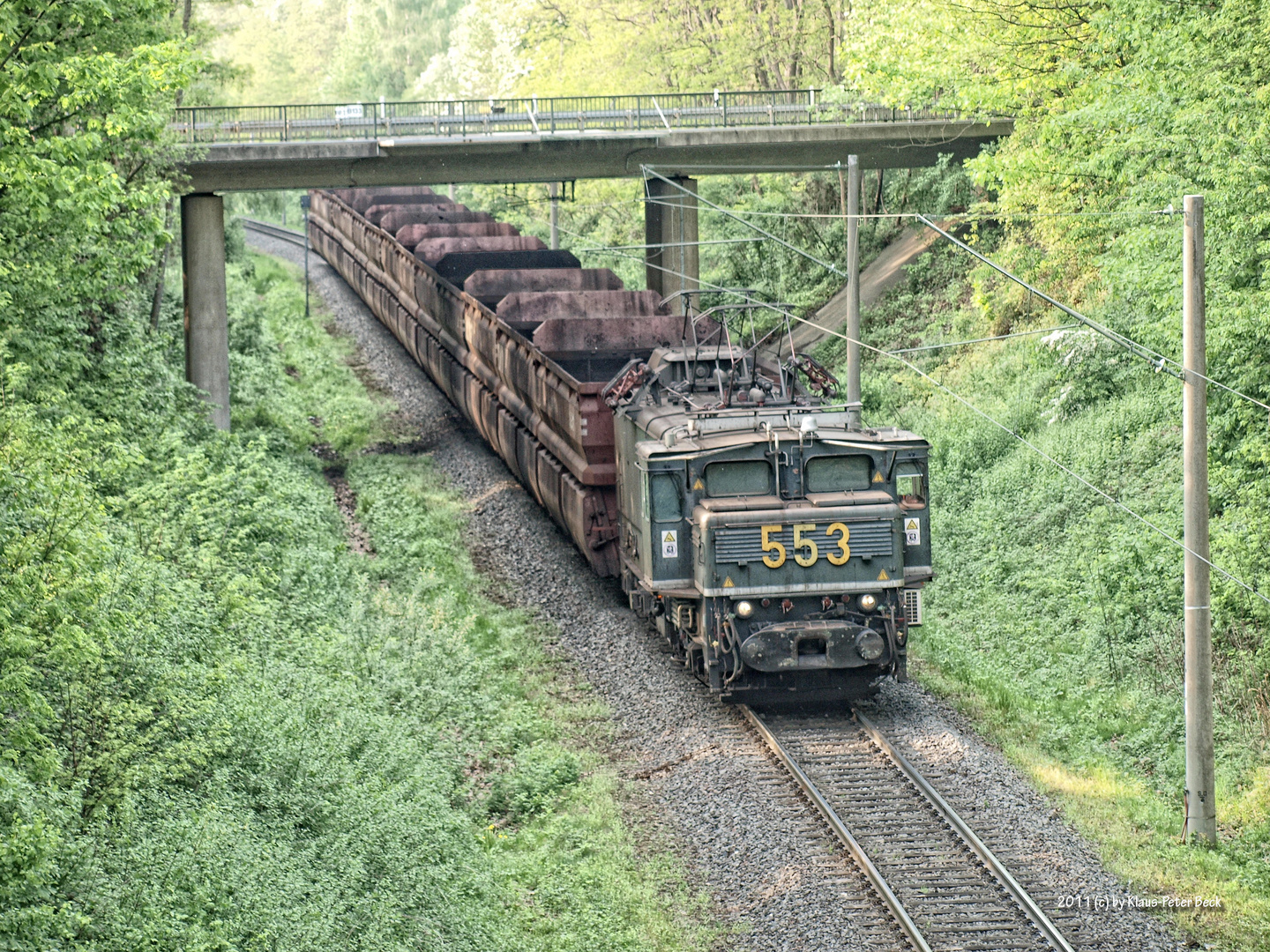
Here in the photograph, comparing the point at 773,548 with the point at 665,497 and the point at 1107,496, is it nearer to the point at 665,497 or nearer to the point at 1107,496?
the point at 665,497

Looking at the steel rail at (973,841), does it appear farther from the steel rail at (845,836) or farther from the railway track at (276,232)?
the railway track at (276,232)

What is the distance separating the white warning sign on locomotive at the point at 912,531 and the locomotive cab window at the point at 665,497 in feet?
8.49

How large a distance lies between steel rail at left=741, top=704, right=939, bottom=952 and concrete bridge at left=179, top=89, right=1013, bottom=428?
16056 mm

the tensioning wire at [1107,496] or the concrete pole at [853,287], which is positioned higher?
the concrete pole at [853,287]

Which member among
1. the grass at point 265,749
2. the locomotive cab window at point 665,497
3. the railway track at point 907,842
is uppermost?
the locomotive cab window at point 665,497

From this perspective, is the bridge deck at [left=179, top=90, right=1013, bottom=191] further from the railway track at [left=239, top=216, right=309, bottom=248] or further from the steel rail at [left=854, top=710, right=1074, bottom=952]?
the railway track at [left=239, top=216, right=309, bottom=248]

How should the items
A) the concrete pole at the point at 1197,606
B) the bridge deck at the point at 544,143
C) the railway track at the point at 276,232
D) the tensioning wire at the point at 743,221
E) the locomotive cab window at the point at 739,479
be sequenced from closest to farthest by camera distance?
the concrete pole at the point at 1197,606 < the locomotive cab window at the point at 739,479 < the tensioning wire at the point at 743,221 < the bridge deck at the point at 544,143 < the railway track at the point at 276,232

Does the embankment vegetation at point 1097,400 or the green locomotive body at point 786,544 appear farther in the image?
the green locomotive body at point 786,544

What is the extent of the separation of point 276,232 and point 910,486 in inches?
2147

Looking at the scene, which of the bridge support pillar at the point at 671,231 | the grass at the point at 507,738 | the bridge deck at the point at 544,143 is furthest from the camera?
the bridge support pillar at the point at 671,231

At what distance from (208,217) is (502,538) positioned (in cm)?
1094

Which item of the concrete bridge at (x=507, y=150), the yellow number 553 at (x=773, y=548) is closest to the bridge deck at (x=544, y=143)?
the concrete bridge at (x=507, y=150)

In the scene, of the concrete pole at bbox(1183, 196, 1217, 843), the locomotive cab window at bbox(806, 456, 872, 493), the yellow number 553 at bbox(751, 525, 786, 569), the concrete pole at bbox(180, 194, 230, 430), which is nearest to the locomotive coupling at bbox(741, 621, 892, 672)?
the yellow number 553 at bbox(751, 525, 786, 569)

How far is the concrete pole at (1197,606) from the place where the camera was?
13.2 metres
